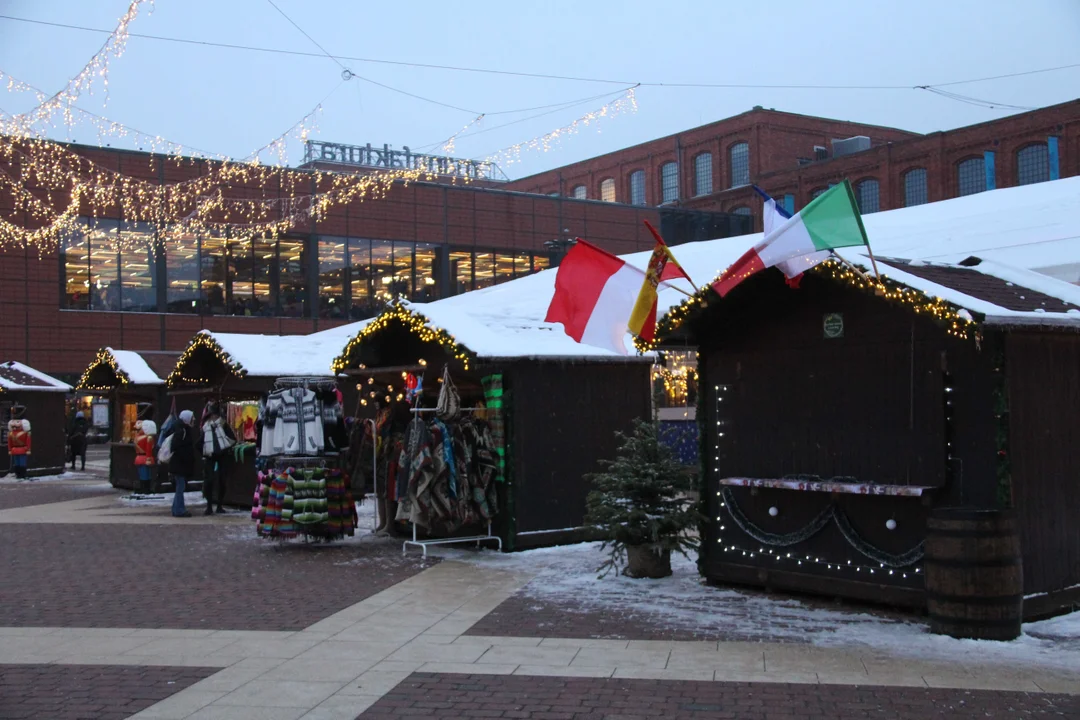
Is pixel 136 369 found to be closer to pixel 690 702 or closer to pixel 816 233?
pixel 816 233

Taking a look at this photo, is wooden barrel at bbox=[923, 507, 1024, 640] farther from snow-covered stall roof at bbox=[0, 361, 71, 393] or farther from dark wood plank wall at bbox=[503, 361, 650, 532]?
snow-covered stall roof at bbox=[0, 361, 71, 393]

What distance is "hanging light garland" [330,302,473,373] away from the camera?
12.8 metres

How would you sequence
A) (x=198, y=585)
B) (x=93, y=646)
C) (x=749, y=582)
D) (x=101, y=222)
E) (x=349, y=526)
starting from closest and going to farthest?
(x=93, y=646) < (x=749, y=582) < (x=198, y=585) < (x=349, y=526) < (x=101, y=222)

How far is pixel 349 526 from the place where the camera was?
14102 mm

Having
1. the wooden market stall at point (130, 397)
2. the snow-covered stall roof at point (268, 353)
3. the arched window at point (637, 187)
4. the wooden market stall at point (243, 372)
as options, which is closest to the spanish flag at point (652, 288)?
the snow-covered stall roof at point (268, 353)

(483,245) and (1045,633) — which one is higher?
(483,245)

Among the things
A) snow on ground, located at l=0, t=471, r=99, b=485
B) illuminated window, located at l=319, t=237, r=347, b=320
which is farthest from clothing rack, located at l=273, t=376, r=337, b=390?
illuminated window, located at l=319, t=237, r=347, b=320

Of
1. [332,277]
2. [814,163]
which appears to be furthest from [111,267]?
[814,163]

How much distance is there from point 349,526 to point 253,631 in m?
5.47

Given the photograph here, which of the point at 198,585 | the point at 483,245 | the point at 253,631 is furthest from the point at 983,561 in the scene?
the point at 483,245

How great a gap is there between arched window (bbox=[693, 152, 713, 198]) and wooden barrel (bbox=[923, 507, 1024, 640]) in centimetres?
5346

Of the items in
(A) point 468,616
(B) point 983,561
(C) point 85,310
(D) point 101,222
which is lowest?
(A) point 468,616

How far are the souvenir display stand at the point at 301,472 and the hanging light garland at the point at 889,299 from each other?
227 inches

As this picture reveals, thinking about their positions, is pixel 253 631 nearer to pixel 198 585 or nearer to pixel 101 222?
pixel 198 585
